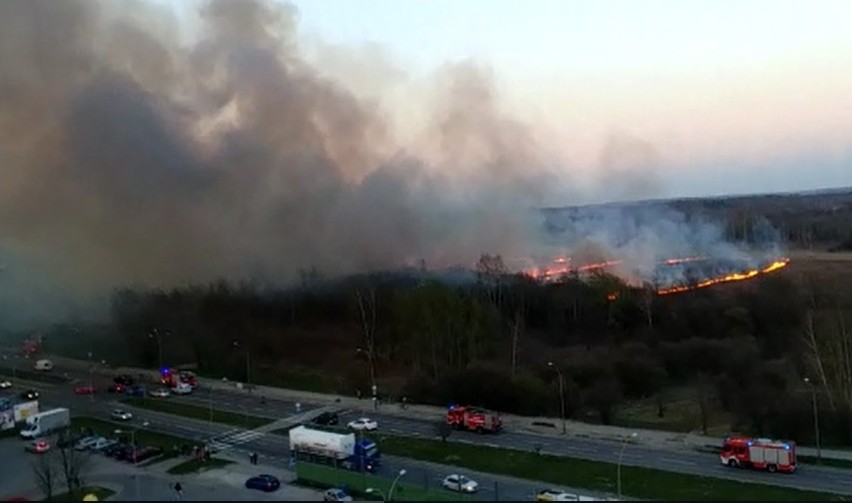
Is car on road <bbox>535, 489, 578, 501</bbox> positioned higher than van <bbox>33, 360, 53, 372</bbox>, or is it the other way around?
van <bbox>33, 360, 53, 372</bbox>

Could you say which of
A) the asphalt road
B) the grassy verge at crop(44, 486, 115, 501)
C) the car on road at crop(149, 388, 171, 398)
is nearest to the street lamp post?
the car on road at crop(149, 388, 171, 398)

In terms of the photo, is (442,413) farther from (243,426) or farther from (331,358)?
(331,358)

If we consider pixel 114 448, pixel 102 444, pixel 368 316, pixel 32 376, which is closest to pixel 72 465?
pixel 114 448

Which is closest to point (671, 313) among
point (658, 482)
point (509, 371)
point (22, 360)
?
point (509, 371)

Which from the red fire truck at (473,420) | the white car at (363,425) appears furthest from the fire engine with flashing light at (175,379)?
the red fire truck at (473,420)

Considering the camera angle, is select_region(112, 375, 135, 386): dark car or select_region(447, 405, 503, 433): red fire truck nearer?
select_region(447, 405, 503, 433): red fire truck

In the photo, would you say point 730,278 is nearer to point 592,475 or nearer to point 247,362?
point 247,362

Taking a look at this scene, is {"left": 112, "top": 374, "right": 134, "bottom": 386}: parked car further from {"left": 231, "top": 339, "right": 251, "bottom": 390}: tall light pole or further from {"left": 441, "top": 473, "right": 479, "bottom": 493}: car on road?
{"left": 441, "top": 473, "right": 479, "bottom": 493}: car on road
